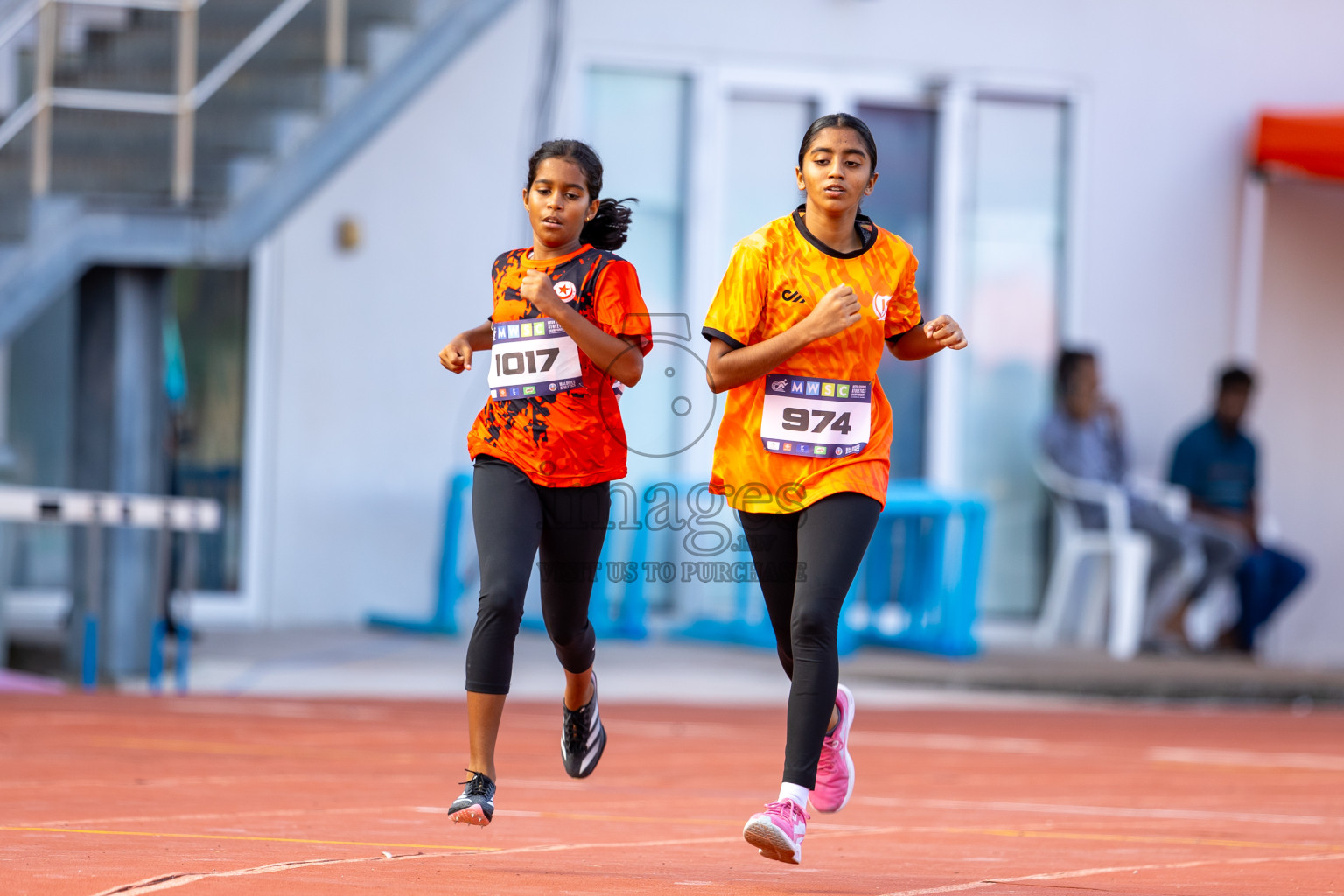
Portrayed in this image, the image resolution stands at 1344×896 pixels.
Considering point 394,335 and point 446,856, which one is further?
point 394,335

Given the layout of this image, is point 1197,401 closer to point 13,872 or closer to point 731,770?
point 731,770

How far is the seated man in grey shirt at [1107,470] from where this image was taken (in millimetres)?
11328

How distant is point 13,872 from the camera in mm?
3543

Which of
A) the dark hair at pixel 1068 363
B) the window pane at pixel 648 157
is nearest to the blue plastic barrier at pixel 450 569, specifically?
the window pane at pixel 648 157

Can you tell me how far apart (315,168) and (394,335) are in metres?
2.43

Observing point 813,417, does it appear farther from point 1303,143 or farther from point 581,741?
point 1303,143

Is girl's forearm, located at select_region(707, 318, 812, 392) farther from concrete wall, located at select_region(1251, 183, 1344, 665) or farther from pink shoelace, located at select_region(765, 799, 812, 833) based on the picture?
concrete wall, located at select_region(1251, 183, 1344, 665)

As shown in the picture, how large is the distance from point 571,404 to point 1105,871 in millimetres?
1652

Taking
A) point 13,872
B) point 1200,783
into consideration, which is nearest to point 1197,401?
point 1200,783

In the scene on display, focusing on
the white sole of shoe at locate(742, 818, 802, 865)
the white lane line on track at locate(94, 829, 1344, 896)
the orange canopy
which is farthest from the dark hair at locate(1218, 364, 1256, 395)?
the white sole of shoe at locate(742, 818, 802, 865)

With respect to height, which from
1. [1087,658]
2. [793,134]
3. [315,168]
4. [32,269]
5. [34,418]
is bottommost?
[1087,658]

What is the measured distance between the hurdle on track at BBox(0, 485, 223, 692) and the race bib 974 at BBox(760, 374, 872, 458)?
4774 millimetres

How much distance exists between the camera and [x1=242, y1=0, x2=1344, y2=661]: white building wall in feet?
37.4

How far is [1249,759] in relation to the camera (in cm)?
754
